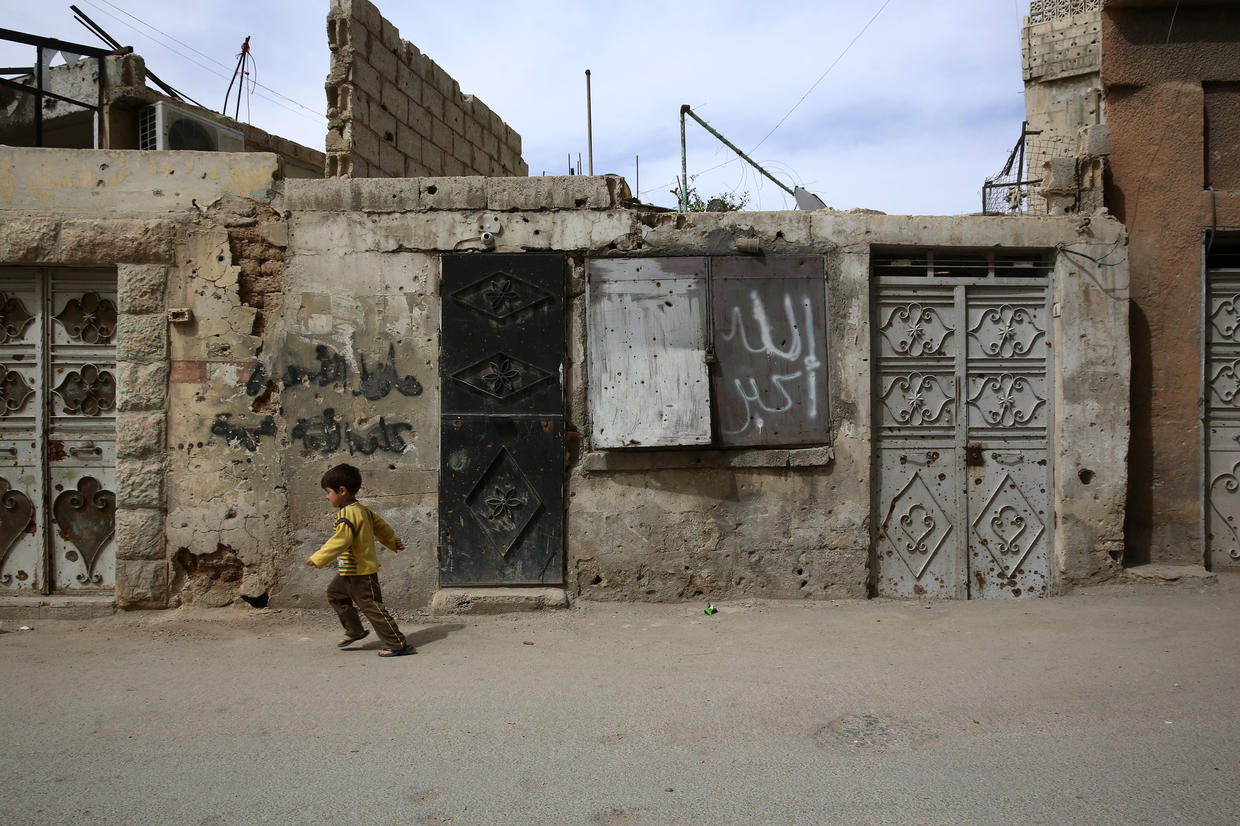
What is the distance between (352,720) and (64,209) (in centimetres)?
421

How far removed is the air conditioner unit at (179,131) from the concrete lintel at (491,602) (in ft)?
23.0

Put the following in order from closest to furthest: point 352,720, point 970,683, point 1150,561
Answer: point 352,720
point 970,683
point 1150,561

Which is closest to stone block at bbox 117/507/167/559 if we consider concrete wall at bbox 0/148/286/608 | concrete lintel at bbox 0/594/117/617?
concrete wall at bbox 0/148/286/608

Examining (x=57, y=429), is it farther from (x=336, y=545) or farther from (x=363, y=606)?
(x=363, y=606)

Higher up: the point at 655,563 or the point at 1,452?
the point at 1,452

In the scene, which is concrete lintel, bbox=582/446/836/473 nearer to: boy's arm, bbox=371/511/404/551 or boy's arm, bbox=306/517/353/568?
boy's arm, bbox=371/511/404/551

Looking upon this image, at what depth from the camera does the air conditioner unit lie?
31.0ft

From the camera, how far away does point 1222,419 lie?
5.88 metres

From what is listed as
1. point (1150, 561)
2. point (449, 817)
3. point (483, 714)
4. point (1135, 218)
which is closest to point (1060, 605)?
point (1150, 561)

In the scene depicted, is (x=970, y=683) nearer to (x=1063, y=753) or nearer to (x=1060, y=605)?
(x=1063, y=753)

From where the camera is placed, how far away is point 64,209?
534cm

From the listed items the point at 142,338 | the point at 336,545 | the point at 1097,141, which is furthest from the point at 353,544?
the point at 1097,141

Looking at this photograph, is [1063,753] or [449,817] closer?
[449,817]

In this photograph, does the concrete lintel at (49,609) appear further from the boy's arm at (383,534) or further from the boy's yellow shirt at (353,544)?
the boy's arm at (383,534)
